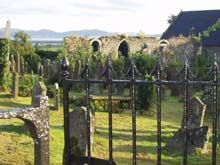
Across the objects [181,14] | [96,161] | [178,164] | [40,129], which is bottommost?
[178,164]

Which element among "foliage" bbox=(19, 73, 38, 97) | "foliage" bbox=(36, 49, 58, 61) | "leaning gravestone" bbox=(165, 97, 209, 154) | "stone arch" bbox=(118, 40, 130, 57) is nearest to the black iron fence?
"leaning gravestone" bbox=(165, 97, 209, 154)

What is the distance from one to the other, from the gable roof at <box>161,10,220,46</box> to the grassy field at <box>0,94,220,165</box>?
86.6 ft

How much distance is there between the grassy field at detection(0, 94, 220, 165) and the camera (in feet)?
33.4

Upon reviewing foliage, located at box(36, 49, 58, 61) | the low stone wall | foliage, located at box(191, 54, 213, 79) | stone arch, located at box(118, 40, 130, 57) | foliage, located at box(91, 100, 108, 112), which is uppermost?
stone arch, located at box(118, 40, 130, 57)

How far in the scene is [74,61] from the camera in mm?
25703

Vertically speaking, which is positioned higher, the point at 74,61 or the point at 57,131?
the point at 74,61

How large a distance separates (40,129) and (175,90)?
57.7 ft

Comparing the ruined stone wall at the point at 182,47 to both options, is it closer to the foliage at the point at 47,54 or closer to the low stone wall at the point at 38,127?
the foliage at the point at 47,54

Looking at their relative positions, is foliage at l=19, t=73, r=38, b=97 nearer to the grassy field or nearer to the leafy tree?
the leafy tree

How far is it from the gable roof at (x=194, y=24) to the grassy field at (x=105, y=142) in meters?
26.4

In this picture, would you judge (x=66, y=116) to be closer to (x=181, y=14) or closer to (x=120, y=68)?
(x=120, y=68)

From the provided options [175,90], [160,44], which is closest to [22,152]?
[175,90]

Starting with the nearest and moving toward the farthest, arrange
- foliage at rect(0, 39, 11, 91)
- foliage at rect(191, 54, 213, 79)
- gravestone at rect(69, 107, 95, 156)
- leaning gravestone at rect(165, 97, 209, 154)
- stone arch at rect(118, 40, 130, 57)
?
gravestone at rect(69, 107, 95, 156) < leaning gravestone at rect(165, 97, 209, 154) < foliage at rect(0, 39, 11, 91) < foliage at rect(191, 54, 213, 79) < stone arch at rect(118, 40, 130, 57)

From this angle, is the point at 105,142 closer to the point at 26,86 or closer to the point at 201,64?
the point at 26,86
